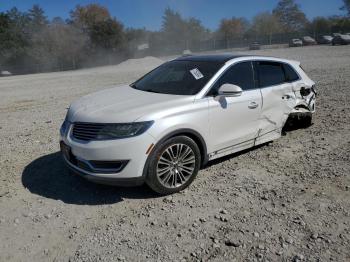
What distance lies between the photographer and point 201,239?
3535 millimetres

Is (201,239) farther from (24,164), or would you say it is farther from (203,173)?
(24,164)

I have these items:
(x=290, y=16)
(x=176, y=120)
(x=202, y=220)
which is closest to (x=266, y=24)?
(x=290, y=16)

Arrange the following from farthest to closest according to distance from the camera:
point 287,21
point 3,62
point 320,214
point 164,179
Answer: point 287,21 < point 3,62 < point 164,179 < point 320,214

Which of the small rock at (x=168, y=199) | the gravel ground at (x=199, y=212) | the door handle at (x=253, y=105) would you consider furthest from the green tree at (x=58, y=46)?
the small rock at (x=168, y=199)

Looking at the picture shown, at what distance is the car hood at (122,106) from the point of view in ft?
13.5

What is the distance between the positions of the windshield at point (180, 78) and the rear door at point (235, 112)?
21 cm

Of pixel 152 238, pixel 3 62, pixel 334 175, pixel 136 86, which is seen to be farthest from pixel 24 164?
pixel 3 62

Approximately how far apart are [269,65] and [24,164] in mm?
4324

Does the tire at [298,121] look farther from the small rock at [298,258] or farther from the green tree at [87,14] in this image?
the green tree at [87,14]

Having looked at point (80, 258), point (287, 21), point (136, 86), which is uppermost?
point (287, 21)

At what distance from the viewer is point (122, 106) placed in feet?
14.4

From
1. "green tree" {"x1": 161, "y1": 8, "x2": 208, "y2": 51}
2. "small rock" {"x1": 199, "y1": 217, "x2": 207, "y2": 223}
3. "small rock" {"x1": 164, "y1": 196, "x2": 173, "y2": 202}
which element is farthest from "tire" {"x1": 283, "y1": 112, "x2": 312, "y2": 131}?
"green tree" {"x1": 161, "y1": 8, "x2": 208, "y2": 51}

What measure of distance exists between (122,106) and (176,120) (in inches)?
28.0

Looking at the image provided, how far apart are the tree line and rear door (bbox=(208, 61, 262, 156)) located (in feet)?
188
